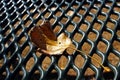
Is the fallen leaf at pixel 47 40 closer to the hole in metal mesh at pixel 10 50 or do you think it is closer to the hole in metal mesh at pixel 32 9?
the hole in metal mesh at pixel 10 50

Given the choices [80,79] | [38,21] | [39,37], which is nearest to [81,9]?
[38,21]

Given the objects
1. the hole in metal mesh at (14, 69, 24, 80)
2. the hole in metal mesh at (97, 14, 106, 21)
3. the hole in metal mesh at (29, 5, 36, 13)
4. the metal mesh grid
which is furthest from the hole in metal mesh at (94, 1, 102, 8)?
the hole in metal mesh at (14, 69, 24, 80)

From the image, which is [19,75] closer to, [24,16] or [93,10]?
[24,16]

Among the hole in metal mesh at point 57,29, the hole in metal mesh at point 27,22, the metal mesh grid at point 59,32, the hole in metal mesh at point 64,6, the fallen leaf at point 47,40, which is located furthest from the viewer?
the hole in metal mesh at point 64,6

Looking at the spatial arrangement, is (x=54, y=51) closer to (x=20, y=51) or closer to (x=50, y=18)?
(x=20, y=51)

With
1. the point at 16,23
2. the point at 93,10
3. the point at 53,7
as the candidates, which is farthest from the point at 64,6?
the point at 16,23

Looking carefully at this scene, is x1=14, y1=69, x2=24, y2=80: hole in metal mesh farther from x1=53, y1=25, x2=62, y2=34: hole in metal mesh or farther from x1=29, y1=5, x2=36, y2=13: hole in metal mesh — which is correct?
x1=29, y1=5, x2=36, y2=13: hole in metal mesh

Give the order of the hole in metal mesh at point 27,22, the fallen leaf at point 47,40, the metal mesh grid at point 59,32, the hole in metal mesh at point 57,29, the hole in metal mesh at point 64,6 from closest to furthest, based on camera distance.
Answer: the metal mesh grid at point 59,32 → the fallen leaf at point 47,40 → the hole in metal mesh at point 57,29 → the hole in metal mesh at point 27,22 → the hole in metal mesh at point 64,6

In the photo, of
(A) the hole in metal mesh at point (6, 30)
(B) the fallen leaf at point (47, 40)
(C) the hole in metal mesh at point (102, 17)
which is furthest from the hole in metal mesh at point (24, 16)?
(C) the hole in metal mesh at point (102, 17)

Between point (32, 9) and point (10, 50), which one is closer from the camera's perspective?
point (10, 50)
